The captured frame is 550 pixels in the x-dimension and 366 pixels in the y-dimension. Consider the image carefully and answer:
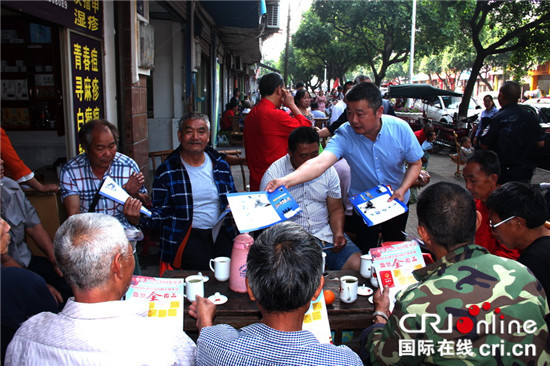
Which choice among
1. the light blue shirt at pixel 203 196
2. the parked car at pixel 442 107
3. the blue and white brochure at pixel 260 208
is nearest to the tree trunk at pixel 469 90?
→ the parked car at pixel 442 107

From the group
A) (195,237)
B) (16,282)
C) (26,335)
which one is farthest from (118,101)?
(26,335)

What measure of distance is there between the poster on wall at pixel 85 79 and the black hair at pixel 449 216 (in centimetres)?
326

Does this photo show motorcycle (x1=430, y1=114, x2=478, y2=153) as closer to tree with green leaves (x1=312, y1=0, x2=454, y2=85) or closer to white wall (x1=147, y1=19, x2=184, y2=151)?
white wall (x1=147, y1=19, x2=184, y2=151)

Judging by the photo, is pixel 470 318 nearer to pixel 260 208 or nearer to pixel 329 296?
pixel 329 296

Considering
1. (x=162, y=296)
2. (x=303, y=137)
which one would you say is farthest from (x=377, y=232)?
(x=162, y=296)

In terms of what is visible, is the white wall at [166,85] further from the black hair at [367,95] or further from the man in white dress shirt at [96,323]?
the man in white dress shirt at [96,323]

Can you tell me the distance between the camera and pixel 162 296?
6.94ft

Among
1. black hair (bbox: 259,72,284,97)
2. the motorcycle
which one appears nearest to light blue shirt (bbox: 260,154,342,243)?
black hair (bbox: 259,72,284,97)

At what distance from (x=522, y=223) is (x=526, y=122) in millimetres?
3222

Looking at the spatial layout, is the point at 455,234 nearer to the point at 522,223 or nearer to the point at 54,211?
the point at 522,223

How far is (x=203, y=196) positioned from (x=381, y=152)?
1.37m

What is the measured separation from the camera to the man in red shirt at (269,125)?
159 inches

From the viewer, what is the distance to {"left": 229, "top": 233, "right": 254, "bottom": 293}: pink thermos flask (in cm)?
221

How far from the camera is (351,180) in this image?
3428 millimetres
